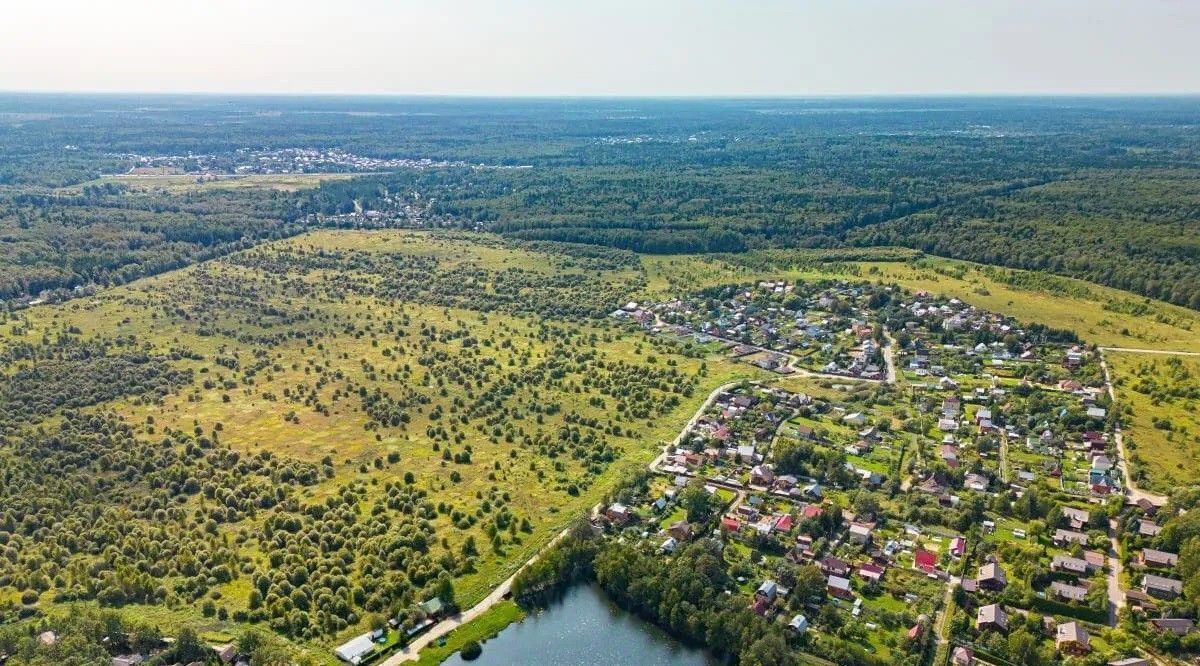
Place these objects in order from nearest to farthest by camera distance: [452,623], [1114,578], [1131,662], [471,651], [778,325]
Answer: [1131,662], [471,651], [452,623], [1114,578], [778,325]

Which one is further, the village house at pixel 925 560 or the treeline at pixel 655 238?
the treeline at pixel 655 238

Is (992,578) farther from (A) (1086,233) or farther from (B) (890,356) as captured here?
(A) (1086,233)

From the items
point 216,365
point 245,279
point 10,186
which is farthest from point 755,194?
point 10,186

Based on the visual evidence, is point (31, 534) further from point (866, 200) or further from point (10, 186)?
point (10, 186)

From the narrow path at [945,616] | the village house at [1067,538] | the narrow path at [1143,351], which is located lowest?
the narrow path at [945,616]

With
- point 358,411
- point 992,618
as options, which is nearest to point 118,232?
point 358,411

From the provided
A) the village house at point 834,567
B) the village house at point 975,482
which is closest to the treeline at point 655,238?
the village house at point 975,482

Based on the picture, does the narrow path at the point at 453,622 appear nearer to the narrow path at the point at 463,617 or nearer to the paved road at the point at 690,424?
the narrow path at the point at 463,617

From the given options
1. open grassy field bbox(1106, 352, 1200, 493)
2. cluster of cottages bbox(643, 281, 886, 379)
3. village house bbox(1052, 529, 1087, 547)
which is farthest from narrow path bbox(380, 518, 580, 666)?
open grassy field bbox(1106, 352, 1200, 493)
